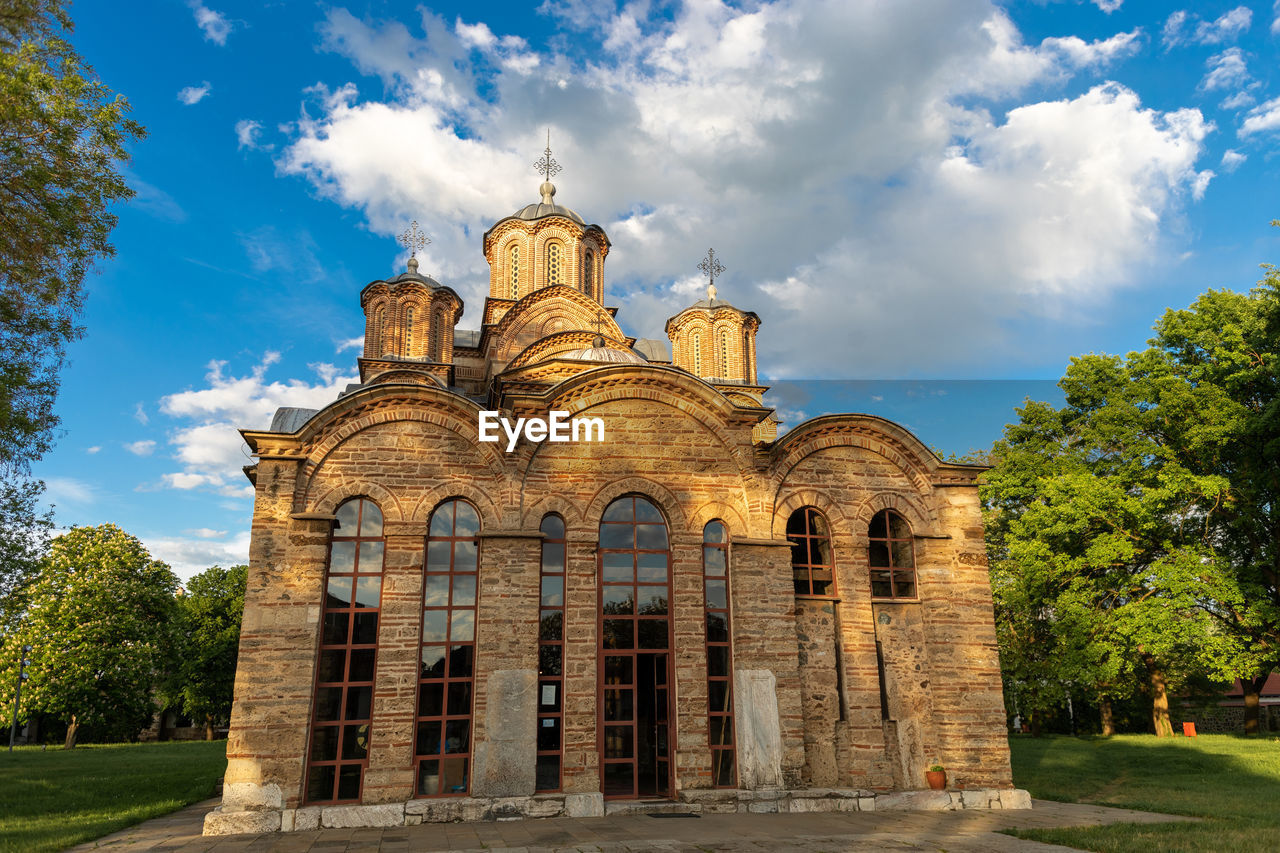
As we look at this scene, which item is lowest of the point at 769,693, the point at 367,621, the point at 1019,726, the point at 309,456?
the point at 1019,726

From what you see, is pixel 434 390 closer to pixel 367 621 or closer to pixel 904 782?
pixel 367 621

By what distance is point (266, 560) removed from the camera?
10.5m

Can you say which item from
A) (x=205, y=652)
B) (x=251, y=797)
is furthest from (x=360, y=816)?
(x=205, y=652)

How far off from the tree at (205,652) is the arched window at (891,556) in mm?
27129

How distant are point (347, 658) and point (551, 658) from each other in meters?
2.74

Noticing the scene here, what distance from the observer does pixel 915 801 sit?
11.0 m

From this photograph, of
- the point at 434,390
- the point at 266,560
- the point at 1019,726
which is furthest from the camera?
the point at 1019,726

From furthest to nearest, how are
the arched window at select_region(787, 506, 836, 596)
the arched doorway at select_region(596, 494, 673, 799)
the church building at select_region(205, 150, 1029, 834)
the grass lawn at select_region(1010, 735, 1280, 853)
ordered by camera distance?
the arched window at select_region(787, 506, 836, 596) → the arched doorway at select_region(596, 494, 673, 799) → the church building at select_region(205, 150, 1029, 834) → the grass lawn at select_region(1010, 735, 1280, 853)

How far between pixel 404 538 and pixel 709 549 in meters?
4.47

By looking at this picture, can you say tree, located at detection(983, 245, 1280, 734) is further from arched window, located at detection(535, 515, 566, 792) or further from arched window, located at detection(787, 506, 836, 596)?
arched window, located at detection(535, 515, 566, 792)

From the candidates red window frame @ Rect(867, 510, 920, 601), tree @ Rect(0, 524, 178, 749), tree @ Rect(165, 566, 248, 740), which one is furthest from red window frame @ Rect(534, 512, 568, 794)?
tree @ Rect(165, 566, 248, 740)

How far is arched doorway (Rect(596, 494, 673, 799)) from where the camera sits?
10672 mm

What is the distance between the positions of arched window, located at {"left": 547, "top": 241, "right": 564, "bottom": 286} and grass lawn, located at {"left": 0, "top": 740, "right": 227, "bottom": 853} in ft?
48.7

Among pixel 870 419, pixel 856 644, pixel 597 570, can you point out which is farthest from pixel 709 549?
pixel 870 419
